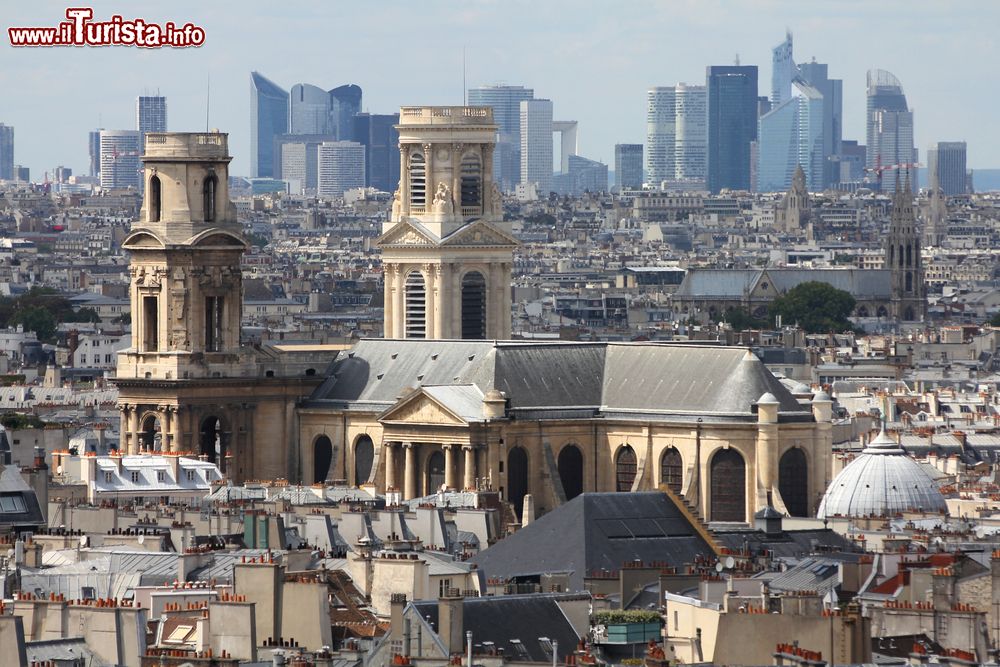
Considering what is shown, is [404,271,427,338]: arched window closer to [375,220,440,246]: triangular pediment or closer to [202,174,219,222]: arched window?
[375,220,440,246]: triangular pediment

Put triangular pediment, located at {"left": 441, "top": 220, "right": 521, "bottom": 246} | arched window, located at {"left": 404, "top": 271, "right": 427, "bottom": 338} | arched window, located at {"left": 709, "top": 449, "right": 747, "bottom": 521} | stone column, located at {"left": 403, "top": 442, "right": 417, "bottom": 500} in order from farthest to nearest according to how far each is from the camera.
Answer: arched window, located at {"left": 404, "top": 271, "right": 427, "bottom": 338}, triangular pediment, located at {"left": 441, "top": 220, "right": 521, "bottom": 246}, stone column, located at {"left": 403, "top": 442, "right": 417, "bottom": 500}, arched window, located at {"left": 709, "top": 449, "right": 747, "bottom": 521}

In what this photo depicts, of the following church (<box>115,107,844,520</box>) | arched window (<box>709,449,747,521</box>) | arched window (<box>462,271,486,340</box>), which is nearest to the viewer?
arched window (<box>709,449,747,521</box>)

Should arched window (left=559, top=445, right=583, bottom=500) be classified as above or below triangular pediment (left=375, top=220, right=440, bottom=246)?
below

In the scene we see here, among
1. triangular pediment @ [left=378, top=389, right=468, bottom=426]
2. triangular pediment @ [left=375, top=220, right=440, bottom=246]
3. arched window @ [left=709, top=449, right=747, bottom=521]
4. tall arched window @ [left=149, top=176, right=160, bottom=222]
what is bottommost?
arched window @ [left=709, top=449, right=747, bottom=521]

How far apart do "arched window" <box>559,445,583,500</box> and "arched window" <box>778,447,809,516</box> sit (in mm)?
5030

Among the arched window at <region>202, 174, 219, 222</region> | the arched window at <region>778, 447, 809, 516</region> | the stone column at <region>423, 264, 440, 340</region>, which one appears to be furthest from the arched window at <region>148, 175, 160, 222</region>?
the arched window at <region>778, 447, 809, 516</region>

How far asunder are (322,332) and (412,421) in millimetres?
89691

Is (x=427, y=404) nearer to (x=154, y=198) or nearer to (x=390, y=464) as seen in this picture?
(x=390, y=464)

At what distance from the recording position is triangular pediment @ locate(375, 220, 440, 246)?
119938 mm

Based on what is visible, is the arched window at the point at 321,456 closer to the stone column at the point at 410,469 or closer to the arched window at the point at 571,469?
the stone column at the point at 410,469

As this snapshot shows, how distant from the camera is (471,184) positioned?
398 feet

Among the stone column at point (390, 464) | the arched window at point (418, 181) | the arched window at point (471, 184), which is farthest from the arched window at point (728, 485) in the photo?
the arched window at point (418, 181)

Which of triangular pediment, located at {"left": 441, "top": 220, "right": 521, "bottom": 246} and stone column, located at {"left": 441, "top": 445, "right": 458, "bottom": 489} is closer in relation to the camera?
stone column, located at {"left": 441, "top": 445, "right": 458, "bottom": 489}

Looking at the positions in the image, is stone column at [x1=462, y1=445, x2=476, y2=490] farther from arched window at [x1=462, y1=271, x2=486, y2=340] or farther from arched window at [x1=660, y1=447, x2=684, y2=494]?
arched window at [x1=462, y1=271, x2=486, y2=340]
